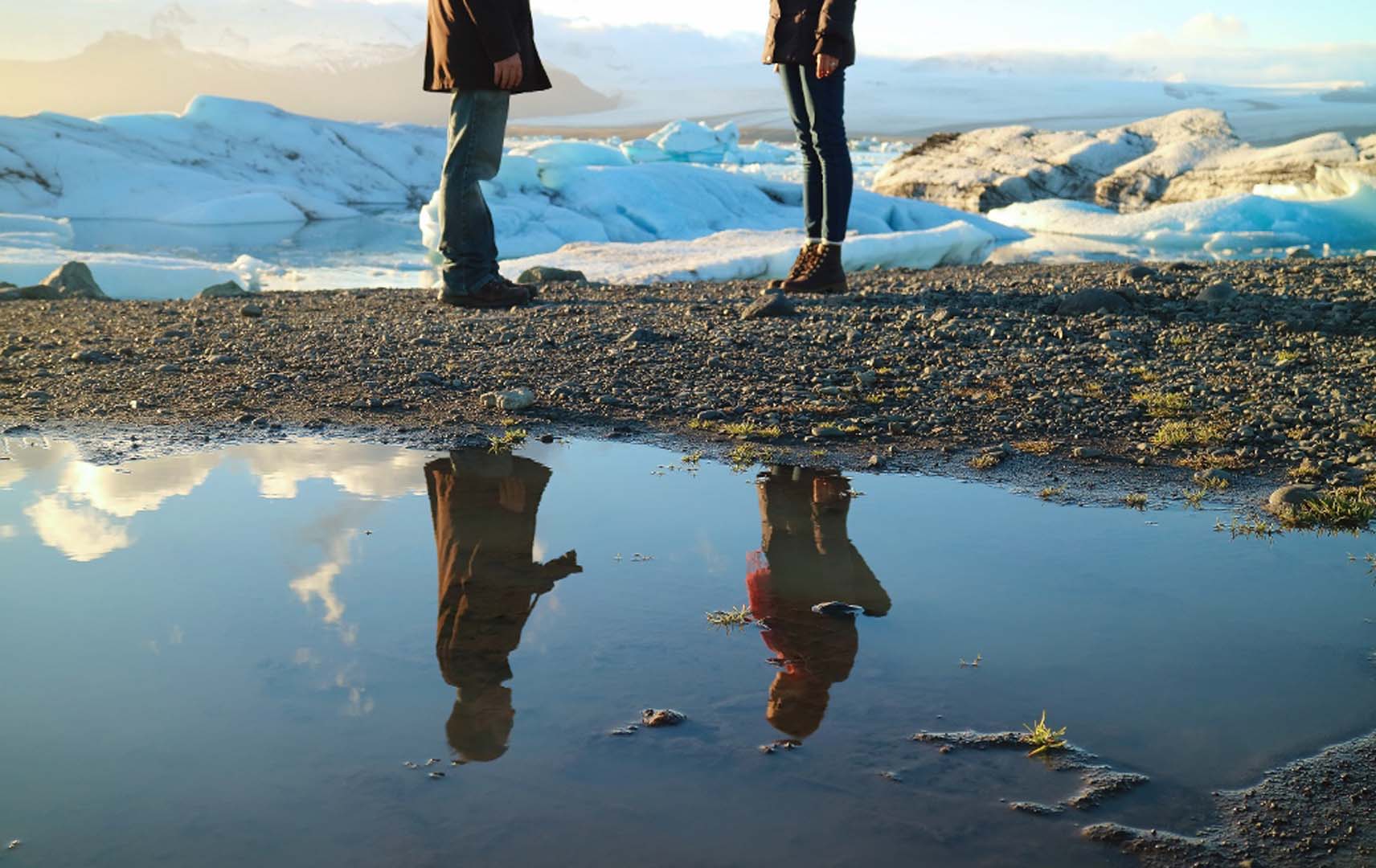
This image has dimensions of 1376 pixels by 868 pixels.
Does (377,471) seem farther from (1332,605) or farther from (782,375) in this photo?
(1332,605)

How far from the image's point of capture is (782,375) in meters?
4.57

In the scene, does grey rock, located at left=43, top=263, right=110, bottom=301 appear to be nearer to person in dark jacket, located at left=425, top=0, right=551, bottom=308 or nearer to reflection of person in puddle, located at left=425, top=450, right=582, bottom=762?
person in dark jacket, located at left=425, top=0, right=551, bottom=308

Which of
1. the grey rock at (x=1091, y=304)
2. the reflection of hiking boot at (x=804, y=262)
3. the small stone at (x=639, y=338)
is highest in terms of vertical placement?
the reflection of hiking boot at (x=804, y=262)

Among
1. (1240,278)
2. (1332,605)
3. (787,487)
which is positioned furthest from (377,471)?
(1240,278)

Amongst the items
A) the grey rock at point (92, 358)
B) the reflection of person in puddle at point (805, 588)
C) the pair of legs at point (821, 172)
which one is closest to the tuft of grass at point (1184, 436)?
the reflection of person in puddle at point (805, 588)

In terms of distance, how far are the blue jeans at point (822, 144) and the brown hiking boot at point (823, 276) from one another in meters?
0.07

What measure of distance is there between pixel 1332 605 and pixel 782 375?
7.61 feet

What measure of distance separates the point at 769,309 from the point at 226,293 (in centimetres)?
414

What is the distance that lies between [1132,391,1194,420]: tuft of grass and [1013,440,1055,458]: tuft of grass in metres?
0.53

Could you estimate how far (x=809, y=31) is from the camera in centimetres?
572

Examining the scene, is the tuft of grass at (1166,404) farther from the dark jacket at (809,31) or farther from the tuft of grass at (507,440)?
the dark jacket at (809,31)

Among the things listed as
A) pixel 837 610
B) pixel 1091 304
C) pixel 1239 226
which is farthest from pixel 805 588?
pixel 1239 226

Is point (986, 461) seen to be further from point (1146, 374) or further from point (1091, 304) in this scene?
point (1091, 304)

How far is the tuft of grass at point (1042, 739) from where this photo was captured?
1.98 m
